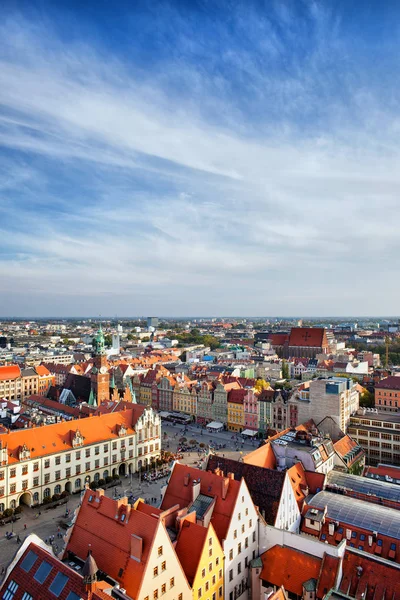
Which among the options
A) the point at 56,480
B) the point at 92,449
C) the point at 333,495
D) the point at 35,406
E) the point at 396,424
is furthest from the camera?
the point at 35,406

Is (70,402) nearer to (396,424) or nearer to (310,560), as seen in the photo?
(396,424)

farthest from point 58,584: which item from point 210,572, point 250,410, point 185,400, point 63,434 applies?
point 185,400

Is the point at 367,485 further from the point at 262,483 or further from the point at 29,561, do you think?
the point at 29,561

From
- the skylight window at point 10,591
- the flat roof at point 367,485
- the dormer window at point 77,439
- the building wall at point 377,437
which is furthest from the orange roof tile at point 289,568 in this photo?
the building wall at point 377,437

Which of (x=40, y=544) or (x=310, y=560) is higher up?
(x=40, y=544)

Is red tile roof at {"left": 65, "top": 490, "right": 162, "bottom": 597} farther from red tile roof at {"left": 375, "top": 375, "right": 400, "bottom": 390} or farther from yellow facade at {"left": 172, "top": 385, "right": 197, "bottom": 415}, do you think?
red tile roof at {"left": 375, "top": 375, "right": 400, "bottom": 390}

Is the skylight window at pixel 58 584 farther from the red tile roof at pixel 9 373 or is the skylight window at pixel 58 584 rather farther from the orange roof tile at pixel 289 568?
the red tile roof at pixel 9 373

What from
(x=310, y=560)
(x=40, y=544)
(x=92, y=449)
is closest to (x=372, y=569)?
(x=310, y=560)
